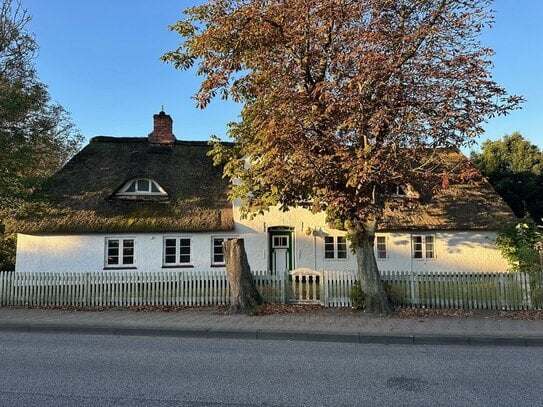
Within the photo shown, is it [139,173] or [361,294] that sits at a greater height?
[139,173]

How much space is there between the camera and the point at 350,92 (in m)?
10.6

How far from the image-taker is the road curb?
908 centimetres

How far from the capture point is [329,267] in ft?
64.3

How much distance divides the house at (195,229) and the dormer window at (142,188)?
0.05 metres

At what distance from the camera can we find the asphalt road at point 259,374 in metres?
5.33

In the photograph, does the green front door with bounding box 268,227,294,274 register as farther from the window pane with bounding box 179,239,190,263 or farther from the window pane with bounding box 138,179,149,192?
the window pane with bounding box 138,179,149,192

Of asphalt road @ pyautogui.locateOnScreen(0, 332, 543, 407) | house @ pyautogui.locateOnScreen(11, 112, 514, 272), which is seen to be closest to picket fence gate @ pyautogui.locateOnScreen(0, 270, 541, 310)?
asphalt road @ pyautogui.locateOnScreen(0, 332, 543, 407)

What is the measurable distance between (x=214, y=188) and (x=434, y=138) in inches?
458

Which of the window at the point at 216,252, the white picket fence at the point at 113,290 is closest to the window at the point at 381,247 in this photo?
the window at the point at 216,252

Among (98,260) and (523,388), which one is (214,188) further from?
(523,388)

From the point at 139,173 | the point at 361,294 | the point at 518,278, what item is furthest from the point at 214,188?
the point at 518,278

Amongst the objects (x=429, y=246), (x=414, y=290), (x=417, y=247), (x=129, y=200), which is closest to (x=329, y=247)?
Result: (x=417, y=247)

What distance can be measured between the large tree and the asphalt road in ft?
13.5

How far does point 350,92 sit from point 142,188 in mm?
12535
